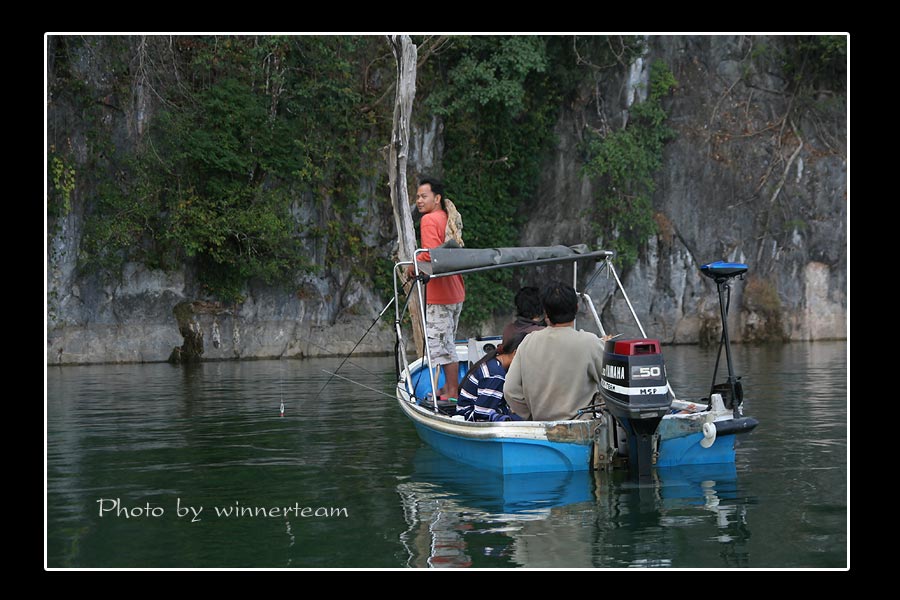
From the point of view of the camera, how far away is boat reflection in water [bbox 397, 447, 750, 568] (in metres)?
5.15

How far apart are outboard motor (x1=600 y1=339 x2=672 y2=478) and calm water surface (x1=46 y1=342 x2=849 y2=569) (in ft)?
1.48

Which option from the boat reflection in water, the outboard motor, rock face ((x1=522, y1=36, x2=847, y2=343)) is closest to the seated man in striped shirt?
the boat reflection in water

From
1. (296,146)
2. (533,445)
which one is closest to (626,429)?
(533,445)

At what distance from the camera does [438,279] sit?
28.9ft

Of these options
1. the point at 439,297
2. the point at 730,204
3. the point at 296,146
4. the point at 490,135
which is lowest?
the point at 439,297

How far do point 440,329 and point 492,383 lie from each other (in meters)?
1.40

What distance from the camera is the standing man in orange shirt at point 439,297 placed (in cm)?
883

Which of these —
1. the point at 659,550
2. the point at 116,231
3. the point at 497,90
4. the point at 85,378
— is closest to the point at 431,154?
the point at 497,90

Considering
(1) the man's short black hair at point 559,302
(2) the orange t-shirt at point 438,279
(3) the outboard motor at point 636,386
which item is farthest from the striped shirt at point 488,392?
(2) the orange t-shirt at point 438,279

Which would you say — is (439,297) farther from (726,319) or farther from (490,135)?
(490,135)

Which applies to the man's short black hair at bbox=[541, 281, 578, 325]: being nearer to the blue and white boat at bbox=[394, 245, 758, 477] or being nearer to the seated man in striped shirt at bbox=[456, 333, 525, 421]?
the blue and white boat at bbox=[394, 245, 758, 477]

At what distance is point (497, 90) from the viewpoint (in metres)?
22.8

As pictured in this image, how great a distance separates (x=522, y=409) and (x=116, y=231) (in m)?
14.6
